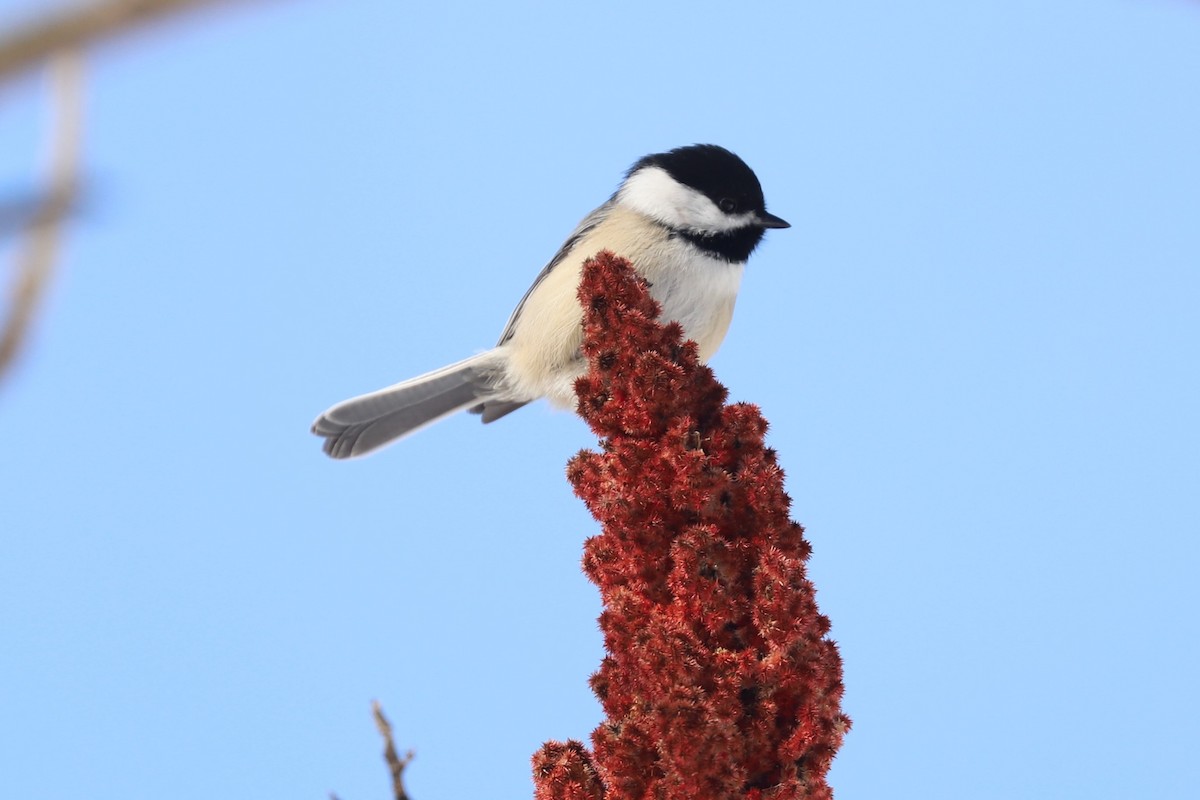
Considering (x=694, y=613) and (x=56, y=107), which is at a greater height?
(x=694, y=613)

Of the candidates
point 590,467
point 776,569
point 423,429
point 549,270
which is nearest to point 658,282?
point 549,270

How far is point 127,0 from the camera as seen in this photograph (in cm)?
54

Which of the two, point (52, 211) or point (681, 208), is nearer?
point (52, 211)

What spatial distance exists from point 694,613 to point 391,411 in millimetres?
2136

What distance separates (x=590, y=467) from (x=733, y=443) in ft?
1.08

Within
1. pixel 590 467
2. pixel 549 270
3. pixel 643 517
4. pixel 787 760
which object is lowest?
pixel 787 760

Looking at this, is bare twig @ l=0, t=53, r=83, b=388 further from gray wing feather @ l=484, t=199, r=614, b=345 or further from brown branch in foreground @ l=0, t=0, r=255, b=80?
gray wing feather @ l=484, t=199, r=614, b=345

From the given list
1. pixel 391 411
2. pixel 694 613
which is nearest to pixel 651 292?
pixel 391 411

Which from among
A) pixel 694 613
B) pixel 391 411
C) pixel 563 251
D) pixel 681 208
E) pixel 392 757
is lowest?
pixel 392 757

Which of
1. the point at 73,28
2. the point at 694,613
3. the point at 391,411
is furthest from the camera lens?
the point at 391,411

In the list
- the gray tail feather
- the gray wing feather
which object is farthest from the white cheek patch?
the gray tail feather

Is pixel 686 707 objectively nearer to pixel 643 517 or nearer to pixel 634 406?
pixel 643 517

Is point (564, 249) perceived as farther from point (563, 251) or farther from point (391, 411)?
point (391, 411)

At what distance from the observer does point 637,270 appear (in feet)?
12.7
